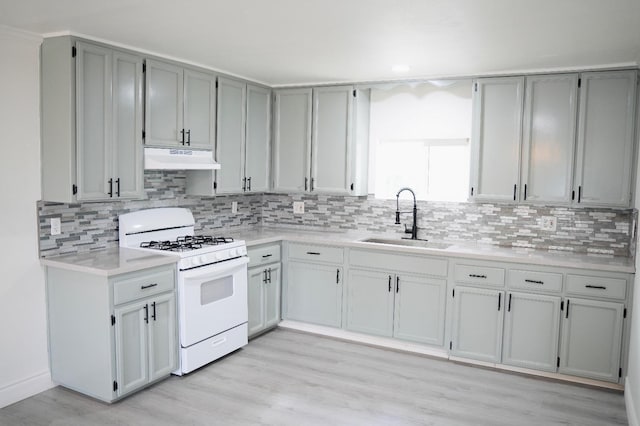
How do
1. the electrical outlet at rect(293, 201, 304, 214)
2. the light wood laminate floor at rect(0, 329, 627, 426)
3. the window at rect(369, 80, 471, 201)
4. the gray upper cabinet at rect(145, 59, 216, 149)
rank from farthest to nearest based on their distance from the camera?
1. the electrical outlet at rect(293, 201, 304, 214)
2. the window at rect(369, 80, 471, 201)
3. the gray upper cabinet at rect(145, 59, 216, 149)
4. the light wood laminate floor at rect(0, 329, 627, 426)

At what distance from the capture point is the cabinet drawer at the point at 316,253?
448 centimetres

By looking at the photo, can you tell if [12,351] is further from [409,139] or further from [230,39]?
[409,139]

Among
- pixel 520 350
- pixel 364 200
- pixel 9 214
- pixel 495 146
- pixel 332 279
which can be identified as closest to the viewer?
pixel 9 214

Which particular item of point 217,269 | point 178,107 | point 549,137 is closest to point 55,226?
point 217,269

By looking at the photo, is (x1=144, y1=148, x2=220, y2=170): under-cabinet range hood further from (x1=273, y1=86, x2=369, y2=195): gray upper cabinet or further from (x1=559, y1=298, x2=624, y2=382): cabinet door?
(x1=559, y1=298, x2=624, y2=382): cabinet door

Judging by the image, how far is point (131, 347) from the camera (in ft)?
10.7

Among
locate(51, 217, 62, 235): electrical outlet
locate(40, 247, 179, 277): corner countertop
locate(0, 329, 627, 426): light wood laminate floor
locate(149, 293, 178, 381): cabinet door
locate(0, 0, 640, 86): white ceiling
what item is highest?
locate(0, 0, 640, 86): white ceiling

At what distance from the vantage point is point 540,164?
13.2 feet

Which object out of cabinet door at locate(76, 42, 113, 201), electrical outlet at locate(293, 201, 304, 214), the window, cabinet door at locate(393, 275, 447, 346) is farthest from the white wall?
the window

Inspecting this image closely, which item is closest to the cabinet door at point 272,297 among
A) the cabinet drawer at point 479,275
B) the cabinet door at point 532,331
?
the cabinet drawer at point 479,275

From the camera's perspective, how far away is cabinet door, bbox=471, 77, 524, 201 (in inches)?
161

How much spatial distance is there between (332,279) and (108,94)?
2.38m

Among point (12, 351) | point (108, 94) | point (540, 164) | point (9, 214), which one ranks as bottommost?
point (12, 351)

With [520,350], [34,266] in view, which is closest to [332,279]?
[520,350]
